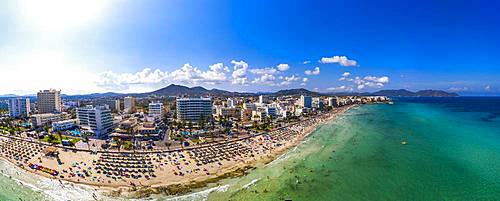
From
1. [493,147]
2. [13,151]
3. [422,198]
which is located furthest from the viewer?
[493,147]

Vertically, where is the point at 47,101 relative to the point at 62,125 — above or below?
above

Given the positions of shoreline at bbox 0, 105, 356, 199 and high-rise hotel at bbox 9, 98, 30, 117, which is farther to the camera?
high-rise hotel at bbox 9, 98, 30, 117

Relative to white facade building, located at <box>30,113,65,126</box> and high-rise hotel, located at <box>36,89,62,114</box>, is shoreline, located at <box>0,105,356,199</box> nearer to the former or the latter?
white facade building, located at <box>30,113,65,126</box>

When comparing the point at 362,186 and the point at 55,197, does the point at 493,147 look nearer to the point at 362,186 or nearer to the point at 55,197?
the point at 362,186

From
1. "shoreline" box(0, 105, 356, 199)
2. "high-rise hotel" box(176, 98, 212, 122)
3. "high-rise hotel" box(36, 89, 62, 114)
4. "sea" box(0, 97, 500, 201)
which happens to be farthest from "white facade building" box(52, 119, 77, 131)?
"high-rise hotel" box(36, 89, 62, 114)

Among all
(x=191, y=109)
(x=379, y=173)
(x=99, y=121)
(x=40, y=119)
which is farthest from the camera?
(x=191, y=109)

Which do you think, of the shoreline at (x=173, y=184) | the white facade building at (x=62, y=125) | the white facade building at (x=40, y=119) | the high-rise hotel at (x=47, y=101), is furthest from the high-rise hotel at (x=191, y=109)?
Result: the high-rise hotel at (x=47, y=101)

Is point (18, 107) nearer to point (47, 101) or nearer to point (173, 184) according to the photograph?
point (47, 101)

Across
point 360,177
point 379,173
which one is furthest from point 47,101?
point 379,173

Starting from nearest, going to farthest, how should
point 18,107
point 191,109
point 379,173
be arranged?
1. point 379,173
2. point 191,109
3. point 18,107

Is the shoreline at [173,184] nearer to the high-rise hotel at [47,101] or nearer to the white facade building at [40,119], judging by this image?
the white facade building at [40,119]

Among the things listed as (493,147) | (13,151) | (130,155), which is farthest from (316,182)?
(13,151)
